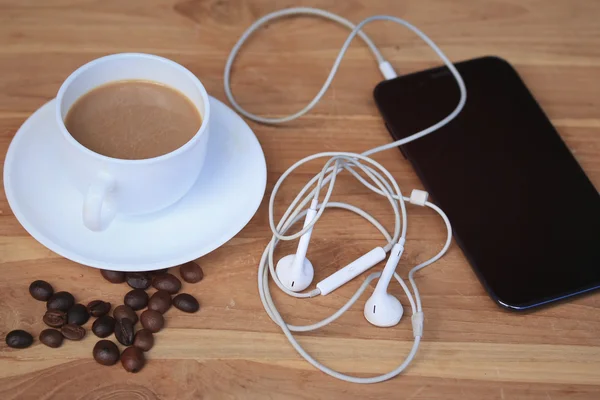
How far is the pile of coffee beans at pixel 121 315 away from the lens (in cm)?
72

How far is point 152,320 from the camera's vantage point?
0.74 meters

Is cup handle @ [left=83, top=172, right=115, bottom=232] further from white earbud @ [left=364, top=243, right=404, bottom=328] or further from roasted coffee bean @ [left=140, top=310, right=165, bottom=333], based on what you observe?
white earbud @ [left=364, top=243, right=404, bottom=328]

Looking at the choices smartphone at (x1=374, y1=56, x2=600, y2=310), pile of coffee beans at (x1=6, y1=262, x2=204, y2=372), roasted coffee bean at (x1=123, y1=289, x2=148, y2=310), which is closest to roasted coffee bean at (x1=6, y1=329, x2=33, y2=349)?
pile of coffee beans at (x1=6, y1=262, x2=204, y2=372)

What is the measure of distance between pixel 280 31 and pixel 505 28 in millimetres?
351

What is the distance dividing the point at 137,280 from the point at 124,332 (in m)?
0.06

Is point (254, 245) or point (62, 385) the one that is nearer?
point (62, 385)

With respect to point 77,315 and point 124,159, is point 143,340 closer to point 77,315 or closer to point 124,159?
point 77,315

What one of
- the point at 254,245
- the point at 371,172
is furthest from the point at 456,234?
the point at 254,245

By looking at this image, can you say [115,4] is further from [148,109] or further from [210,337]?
[210,337]

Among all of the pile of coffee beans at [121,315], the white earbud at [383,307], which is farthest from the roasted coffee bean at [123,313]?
the white earbud at [383,307]

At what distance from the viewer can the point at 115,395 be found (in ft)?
2.30

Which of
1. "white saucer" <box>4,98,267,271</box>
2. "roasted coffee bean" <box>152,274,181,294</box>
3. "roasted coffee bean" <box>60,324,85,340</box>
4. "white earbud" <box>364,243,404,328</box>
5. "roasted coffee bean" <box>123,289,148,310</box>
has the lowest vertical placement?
"roasted coffee bean" <box>60,324,85,340</box>

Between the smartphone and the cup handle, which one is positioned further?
the smartphone

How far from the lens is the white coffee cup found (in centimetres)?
70
